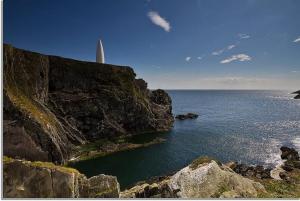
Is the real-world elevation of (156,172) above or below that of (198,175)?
below

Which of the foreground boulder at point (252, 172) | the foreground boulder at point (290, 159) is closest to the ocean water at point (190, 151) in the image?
the foreground boulder at point (290, 159)

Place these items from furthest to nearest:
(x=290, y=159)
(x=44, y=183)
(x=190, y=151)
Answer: (x=190, y=151) → (x=290, y=159) → (x=44, y=183)

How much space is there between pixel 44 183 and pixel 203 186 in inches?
405

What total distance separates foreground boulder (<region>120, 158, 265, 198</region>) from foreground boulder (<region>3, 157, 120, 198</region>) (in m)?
2.99

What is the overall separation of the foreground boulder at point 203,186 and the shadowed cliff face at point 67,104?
12849 mm

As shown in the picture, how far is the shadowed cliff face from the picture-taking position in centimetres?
3728

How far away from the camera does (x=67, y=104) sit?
57.2m

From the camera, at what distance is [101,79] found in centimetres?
6612

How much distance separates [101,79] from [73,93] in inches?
350

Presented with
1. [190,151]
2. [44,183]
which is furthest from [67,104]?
[44,183]

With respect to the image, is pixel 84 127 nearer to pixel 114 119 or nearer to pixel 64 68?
pixel 114 119

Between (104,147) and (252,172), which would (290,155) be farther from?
(104,147)

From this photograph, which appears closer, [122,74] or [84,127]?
[84,127]

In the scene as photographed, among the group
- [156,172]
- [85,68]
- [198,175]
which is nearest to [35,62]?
[85,68]
